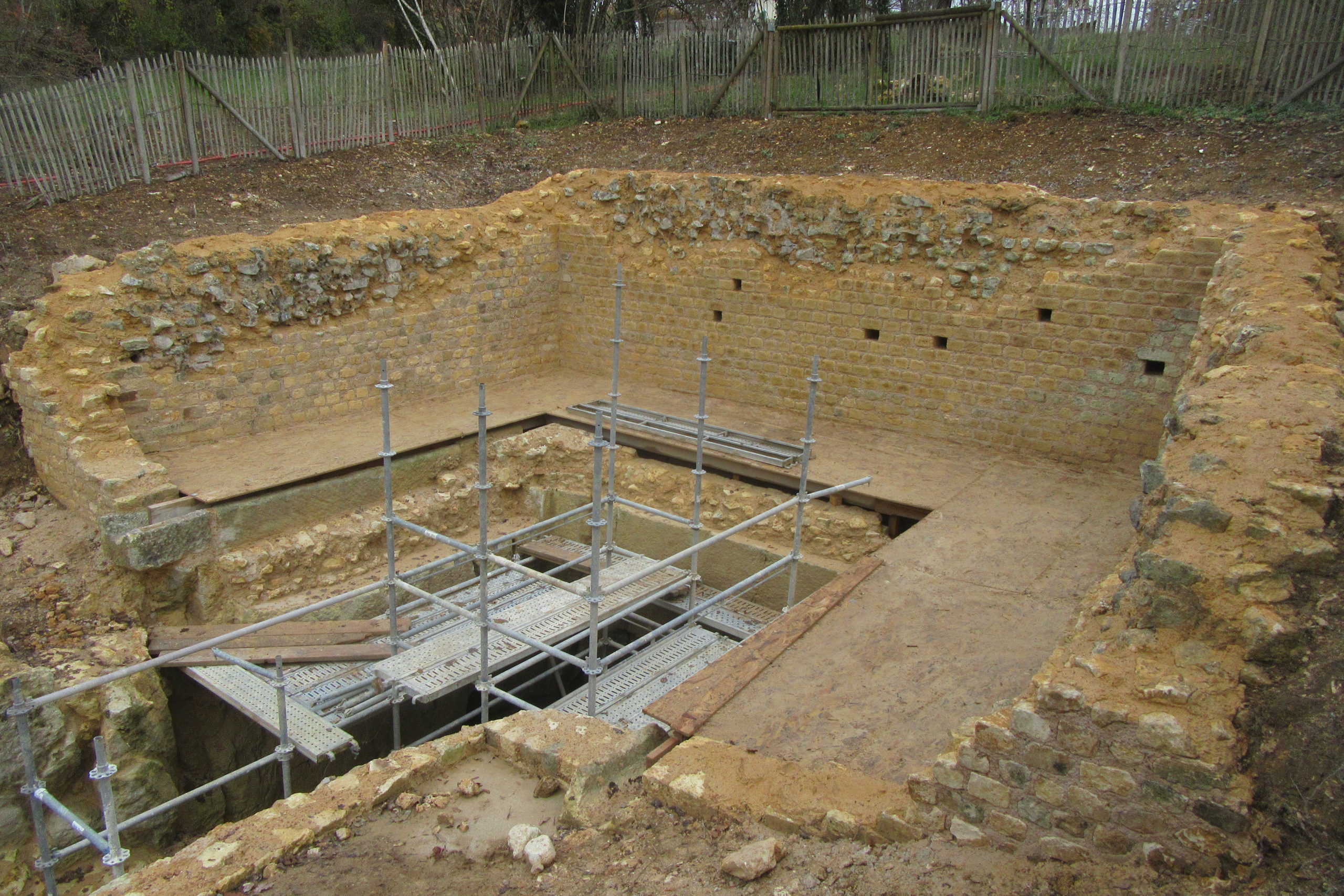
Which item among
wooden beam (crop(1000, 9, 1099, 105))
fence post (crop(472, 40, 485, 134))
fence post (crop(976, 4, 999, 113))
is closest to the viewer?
wooden beam (crop(1000, 9, 1099, 105))

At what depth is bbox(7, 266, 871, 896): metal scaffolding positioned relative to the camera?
507cm

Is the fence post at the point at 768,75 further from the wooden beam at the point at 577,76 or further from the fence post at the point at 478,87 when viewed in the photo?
the fence post at the point at 478,87

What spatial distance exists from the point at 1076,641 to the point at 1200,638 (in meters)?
0.46

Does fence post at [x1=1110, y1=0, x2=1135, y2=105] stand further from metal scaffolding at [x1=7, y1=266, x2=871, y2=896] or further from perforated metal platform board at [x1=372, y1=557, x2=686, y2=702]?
perforated metal platform board at [x1=372, y1=557, x2=686, y2=702]

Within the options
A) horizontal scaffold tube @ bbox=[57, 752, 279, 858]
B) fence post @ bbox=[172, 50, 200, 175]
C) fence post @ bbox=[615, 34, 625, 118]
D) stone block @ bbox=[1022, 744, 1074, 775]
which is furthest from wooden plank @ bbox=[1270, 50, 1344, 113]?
fence post @ bbox=[172, 50, 200, 175]

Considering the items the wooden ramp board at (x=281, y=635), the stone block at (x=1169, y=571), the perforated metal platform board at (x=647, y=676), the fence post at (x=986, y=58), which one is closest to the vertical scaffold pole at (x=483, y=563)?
the perforated metal platform board at (x=647, y=676)

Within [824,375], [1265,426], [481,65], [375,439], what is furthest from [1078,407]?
[481,65]

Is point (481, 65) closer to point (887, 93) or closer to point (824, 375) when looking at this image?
point (887, 93)

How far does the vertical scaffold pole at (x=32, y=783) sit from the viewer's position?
13.7 feet

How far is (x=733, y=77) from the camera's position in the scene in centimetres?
1529

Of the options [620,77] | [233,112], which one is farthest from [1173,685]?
[620,77]

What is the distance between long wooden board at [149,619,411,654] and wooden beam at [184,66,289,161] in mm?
7374

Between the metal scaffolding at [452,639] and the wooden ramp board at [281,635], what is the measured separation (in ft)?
0.49

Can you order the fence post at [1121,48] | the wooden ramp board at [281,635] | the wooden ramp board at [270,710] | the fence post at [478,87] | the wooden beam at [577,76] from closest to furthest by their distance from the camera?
the wooden ramp board at [270,710] → the wooden ramp board at [281,635] → the fence post at [1121,48] → the fence post at [478,87] → the wooden beam at [577,76]
